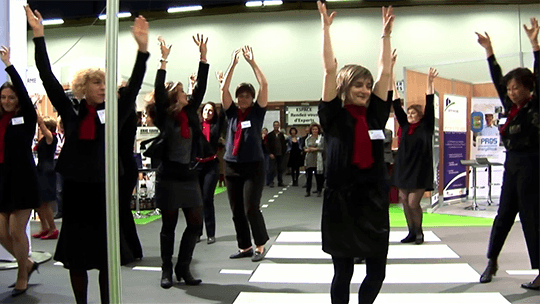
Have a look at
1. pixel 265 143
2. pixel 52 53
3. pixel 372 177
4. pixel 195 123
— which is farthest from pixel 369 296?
pixel 52 53

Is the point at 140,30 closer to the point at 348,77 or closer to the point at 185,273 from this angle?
the point at 348,77

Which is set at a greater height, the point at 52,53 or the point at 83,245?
the point at 52,53

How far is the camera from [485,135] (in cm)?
814

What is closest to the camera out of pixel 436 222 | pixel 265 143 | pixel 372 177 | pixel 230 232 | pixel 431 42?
pixel 372 177

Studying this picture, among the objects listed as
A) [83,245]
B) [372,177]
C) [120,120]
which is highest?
[120,120]

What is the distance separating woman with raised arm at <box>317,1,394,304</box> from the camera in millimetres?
2051

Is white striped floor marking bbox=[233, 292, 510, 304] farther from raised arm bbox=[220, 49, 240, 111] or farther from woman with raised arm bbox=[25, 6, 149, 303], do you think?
raised arm bbox=[220, 49, 240, 111]

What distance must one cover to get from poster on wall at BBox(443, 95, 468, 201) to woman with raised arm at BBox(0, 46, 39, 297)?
6.48m

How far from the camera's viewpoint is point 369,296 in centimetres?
214

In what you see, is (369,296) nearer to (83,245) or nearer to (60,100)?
(83,245)

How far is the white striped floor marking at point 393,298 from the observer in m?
2.79

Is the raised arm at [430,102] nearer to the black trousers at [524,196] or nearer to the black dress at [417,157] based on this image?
the black dress at [417,157]

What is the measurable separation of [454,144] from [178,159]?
6.17 meters

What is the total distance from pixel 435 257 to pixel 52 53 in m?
12.8
